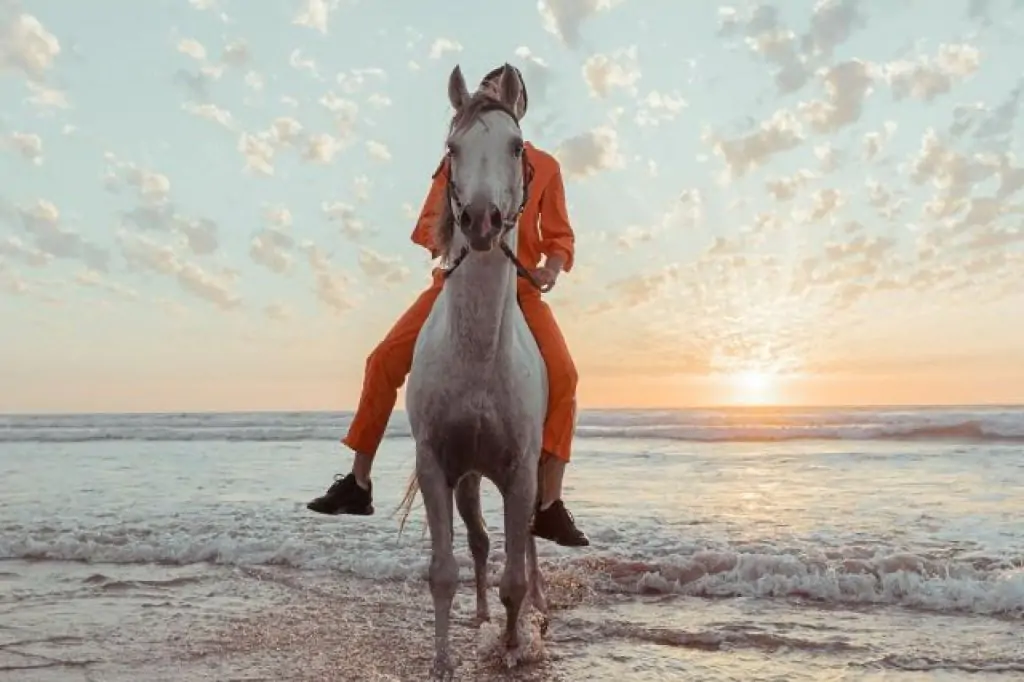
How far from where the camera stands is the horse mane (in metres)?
3.48

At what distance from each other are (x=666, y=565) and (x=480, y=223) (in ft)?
13.1

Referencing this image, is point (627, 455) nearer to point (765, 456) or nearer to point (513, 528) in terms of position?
point (765, 456)

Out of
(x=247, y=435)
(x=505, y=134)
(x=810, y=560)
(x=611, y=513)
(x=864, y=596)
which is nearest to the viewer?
(x=505, y=134)

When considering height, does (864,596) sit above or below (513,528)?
below

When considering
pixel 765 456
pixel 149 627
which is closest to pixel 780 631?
pixel 149 627

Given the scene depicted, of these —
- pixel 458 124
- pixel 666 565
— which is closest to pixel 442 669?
pixel 458 124

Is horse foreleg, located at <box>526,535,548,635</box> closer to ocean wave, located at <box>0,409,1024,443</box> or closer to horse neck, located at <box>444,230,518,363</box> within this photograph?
horse neck, located at <box>444,230,518,363</box>

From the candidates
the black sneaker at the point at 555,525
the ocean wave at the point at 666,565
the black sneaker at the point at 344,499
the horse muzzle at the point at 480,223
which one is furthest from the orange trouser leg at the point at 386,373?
the ocean wave at the point at 666,565

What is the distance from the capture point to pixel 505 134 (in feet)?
11.1

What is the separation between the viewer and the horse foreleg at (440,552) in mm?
3969

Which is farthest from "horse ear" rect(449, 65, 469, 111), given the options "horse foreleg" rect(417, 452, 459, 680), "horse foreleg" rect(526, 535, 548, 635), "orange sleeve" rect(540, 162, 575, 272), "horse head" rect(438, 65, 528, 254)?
"horse foreleg" rect(526, 535, 548, 635)

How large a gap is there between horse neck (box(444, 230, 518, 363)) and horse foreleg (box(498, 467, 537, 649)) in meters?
0.64

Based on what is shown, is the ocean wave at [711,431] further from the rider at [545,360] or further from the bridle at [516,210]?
the bridle at [516,210]

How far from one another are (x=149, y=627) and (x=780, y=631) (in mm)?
3540
